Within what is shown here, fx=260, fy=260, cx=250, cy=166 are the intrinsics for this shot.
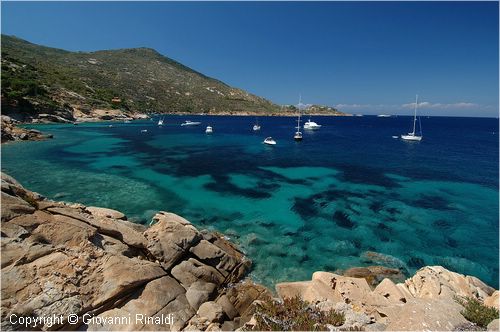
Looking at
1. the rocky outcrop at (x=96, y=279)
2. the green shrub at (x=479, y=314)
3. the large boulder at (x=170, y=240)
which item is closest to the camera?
the rocky outcrop at (x=96, y=279)

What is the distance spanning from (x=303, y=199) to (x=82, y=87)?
124 m

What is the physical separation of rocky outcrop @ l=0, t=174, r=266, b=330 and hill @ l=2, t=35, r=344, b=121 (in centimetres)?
8652

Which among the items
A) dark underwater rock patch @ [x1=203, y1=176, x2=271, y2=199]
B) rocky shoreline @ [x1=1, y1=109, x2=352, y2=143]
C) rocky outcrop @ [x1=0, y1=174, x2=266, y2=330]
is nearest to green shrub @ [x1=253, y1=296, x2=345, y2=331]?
rocky outcrop @ [x1=0, y1=174, x2=266, y2=330]

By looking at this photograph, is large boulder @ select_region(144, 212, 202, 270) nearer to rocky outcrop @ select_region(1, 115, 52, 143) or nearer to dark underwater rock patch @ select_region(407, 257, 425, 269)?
dark underwater rock patch @ select_region(407, 257, 425, 269)

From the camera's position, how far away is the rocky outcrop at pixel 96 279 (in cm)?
760

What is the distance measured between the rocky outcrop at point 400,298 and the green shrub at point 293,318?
2.34 feet

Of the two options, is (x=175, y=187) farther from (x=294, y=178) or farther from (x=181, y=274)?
(x=181, y=274)

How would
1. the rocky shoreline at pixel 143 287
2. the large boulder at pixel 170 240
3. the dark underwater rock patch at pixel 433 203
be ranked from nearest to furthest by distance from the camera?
the rocky shoreline at pixel 143 287 < the large boulder at pixel 170 240 < the dark underwater rock patch at pixel 433 203

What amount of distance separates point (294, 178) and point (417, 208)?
1490 centimetres

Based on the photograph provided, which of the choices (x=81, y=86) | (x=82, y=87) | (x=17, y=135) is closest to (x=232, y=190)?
(x=17, y=135)

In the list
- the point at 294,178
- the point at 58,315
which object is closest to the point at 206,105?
the point at 294,178

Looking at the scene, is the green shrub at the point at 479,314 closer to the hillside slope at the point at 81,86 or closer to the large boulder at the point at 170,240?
the large boulder at the point at 170,240

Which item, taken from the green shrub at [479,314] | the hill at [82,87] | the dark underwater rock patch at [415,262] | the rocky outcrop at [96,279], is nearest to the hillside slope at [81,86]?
the hill at [82,87]

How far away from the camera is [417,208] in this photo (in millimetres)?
25969
